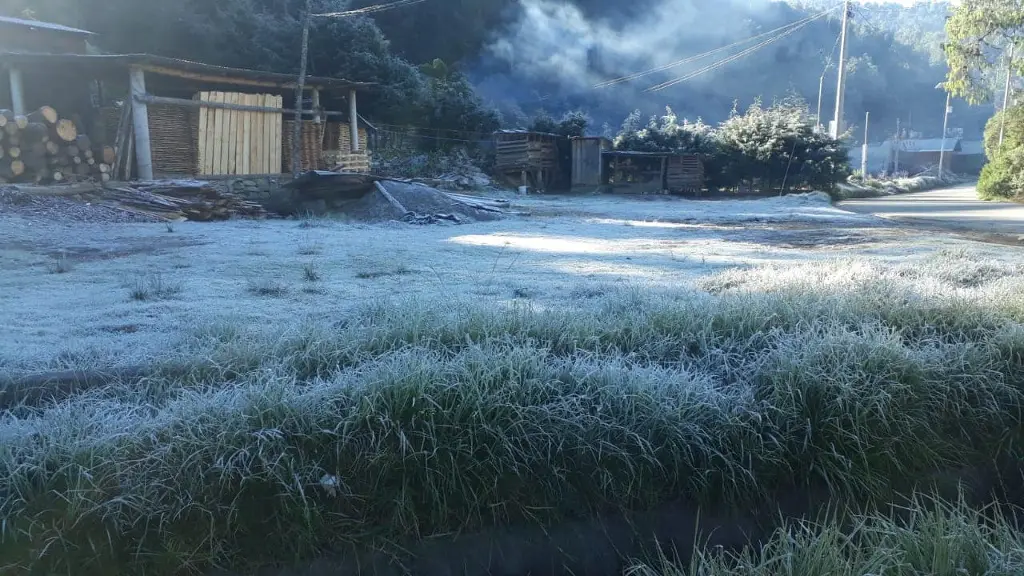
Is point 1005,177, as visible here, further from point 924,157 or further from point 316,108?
point 924,157

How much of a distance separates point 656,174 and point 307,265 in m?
24.1

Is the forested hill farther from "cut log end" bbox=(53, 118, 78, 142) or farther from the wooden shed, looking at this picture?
"cut log end" bbox=(53, 118, 78, 142)

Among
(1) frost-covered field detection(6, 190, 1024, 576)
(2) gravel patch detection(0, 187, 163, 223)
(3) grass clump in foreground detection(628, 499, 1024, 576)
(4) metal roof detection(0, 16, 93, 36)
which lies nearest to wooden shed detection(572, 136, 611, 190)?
(4) metal roof detection(0, 16, 93, 36)

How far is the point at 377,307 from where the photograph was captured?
16.9 feet

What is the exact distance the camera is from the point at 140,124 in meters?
16.2

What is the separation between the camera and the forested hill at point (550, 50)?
3006 cm

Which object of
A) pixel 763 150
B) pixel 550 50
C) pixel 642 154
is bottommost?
pixel 642 154

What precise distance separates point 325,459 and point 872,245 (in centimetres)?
889

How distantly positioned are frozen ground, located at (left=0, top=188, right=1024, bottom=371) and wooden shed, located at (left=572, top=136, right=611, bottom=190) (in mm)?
16262

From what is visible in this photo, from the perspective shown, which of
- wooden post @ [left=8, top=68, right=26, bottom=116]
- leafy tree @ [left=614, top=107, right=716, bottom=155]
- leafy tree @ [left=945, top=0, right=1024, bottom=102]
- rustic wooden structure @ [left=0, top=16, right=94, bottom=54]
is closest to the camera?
wooden post @ [left=8, top=68, right=26, bottom=116]

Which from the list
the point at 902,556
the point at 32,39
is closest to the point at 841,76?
the point at 32,39

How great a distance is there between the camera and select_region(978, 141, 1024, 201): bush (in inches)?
980

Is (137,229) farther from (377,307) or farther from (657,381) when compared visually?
(657,381)

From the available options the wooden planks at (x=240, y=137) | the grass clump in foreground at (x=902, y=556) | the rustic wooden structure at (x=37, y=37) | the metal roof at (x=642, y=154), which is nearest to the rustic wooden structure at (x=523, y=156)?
the metal roof at (x=642, y=154)
